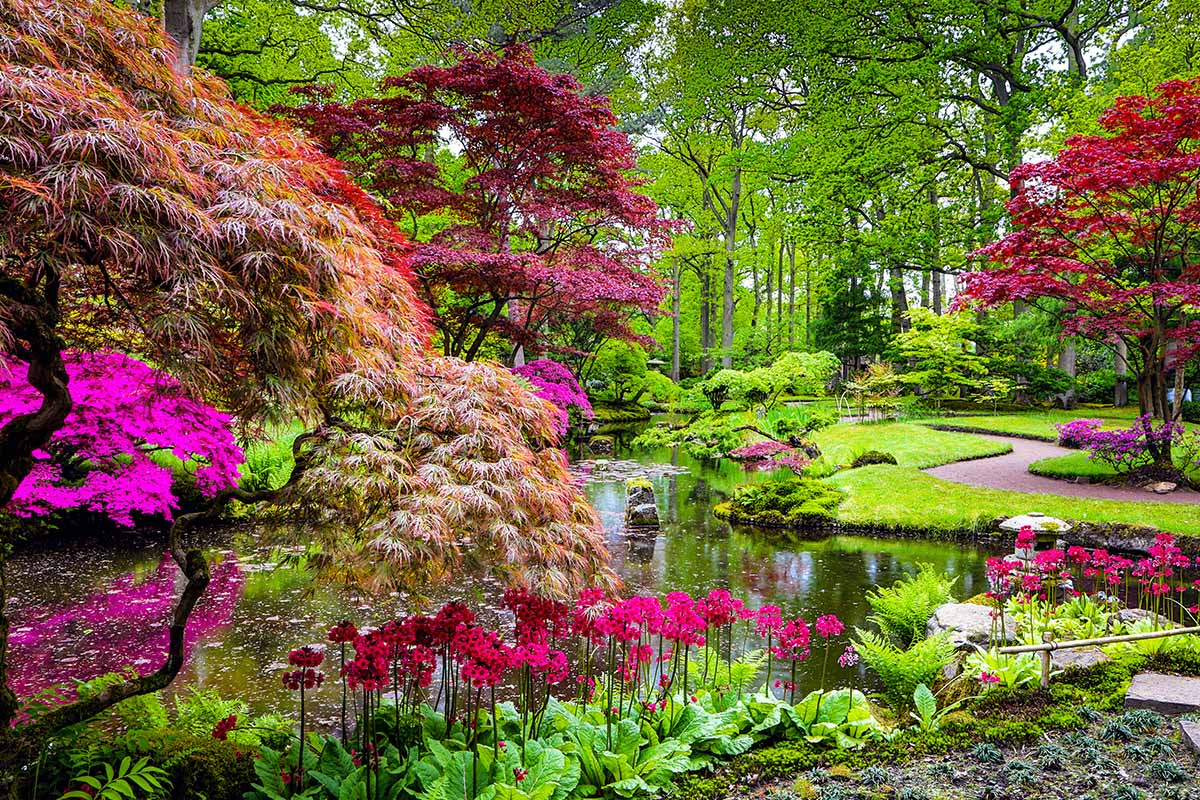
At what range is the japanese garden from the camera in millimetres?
2389

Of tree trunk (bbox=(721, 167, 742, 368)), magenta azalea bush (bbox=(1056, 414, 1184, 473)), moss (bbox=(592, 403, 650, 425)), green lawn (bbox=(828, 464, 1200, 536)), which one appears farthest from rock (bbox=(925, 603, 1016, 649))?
tree trunk (bbox=(721, 167, 742, 368))

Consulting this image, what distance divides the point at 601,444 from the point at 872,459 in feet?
22.9

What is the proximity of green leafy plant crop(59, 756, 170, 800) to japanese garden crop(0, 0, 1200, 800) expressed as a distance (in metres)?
0.03

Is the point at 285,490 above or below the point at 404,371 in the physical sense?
below

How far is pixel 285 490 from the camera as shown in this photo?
276cm

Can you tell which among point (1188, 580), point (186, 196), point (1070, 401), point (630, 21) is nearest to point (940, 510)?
point (1188, 580)

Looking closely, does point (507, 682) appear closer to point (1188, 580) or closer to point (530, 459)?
point (530, 459)

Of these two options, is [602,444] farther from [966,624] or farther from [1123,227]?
[966,624]

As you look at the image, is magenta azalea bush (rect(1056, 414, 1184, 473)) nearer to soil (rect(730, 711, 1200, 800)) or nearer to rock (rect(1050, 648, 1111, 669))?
rock (rect(1050, 648, 1111, 669))

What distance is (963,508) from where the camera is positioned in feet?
27.9

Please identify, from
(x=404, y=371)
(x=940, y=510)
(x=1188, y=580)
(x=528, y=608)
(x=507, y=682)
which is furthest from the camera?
(x=940, y=510)

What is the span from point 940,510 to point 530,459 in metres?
7.32

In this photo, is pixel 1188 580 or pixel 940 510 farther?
pixel 940 510

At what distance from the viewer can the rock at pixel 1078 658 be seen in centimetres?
383
